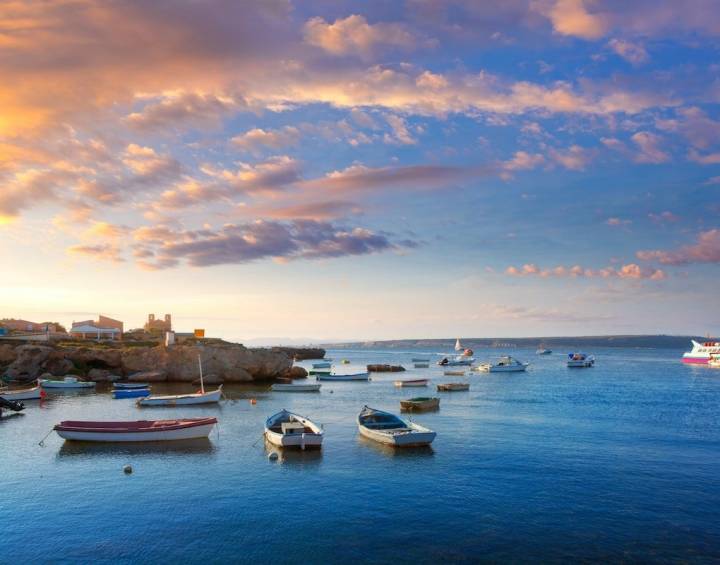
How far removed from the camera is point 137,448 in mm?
44562

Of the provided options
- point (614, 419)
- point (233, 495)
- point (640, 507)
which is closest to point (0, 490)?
point (233, 495)

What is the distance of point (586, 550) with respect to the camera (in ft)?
79.2

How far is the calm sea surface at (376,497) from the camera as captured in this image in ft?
79.7

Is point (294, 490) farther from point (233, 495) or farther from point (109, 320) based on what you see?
point (109, 320)

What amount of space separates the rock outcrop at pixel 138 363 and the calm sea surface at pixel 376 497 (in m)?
48.2

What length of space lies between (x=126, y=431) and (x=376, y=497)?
25732 millimetres

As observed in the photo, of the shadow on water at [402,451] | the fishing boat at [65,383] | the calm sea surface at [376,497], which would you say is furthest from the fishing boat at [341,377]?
the shadow on water at [402,451]

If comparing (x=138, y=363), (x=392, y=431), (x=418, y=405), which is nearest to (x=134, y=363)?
(x=138, y=363)

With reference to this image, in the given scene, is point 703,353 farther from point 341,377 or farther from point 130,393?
point 130,393

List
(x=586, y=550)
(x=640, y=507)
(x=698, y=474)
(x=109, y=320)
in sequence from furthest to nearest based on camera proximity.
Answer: (x=109, y=320) < (x=698, y=474) < (x=640, y=507) < (x=586, y=550)

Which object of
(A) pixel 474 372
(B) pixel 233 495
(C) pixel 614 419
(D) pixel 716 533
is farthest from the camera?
(A) pixel 474 372

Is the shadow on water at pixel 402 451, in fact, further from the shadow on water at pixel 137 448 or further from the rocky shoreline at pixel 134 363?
the rocky shoreline at pixel 134 363

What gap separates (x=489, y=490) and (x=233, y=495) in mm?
15673

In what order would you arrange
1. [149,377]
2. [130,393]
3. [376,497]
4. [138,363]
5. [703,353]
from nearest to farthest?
[376,497] → [130,393] → [149,377] → [138,363] → [703,353]
